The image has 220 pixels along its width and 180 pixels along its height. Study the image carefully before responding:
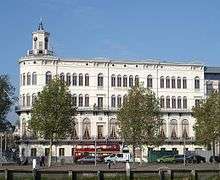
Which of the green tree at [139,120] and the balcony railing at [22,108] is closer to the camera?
the green tree at [139,120]

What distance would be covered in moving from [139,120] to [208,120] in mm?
11397

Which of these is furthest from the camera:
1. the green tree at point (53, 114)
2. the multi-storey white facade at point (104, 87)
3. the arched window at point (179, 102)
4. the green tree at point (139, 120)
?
the arched window at point (179, 102)

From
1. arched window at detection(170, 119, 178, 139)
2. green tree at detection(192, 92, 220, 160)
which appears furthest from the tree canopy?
arched window at detection(170, 119, 178, 139)

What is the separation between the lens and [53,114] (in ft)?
260

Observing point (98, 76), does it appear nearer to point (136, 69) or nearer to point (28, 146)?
point (136, 69)

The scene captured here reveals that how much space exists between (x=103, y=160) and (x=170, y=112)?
87.2 ft

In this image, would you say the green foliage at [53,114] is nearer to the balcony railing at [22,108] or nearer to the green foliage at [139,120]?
the green foliage at [139,120]

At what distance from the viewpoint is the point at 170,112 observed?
126 meters

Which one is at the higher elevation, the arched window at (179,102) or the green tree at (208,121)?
the arched window at (179,102)

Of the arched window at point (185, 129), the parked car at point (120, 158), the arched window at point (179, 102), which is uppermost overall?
the arched window at point (179, 102)

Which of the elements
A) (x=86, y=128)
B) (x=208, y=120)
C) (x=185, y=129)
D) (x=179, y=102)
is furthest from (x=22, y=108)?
(x=208, y=120)

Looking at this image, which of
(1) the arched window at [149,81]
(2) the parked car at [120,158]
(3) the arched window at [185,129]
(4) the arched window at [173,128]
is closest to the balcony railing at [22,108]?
(1) the arched window at [149,81]

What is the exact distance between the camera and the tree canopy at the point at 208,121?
84.2 metres

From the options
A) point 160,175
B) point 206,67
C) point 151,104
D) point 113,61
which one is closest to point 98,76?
point 113,61
